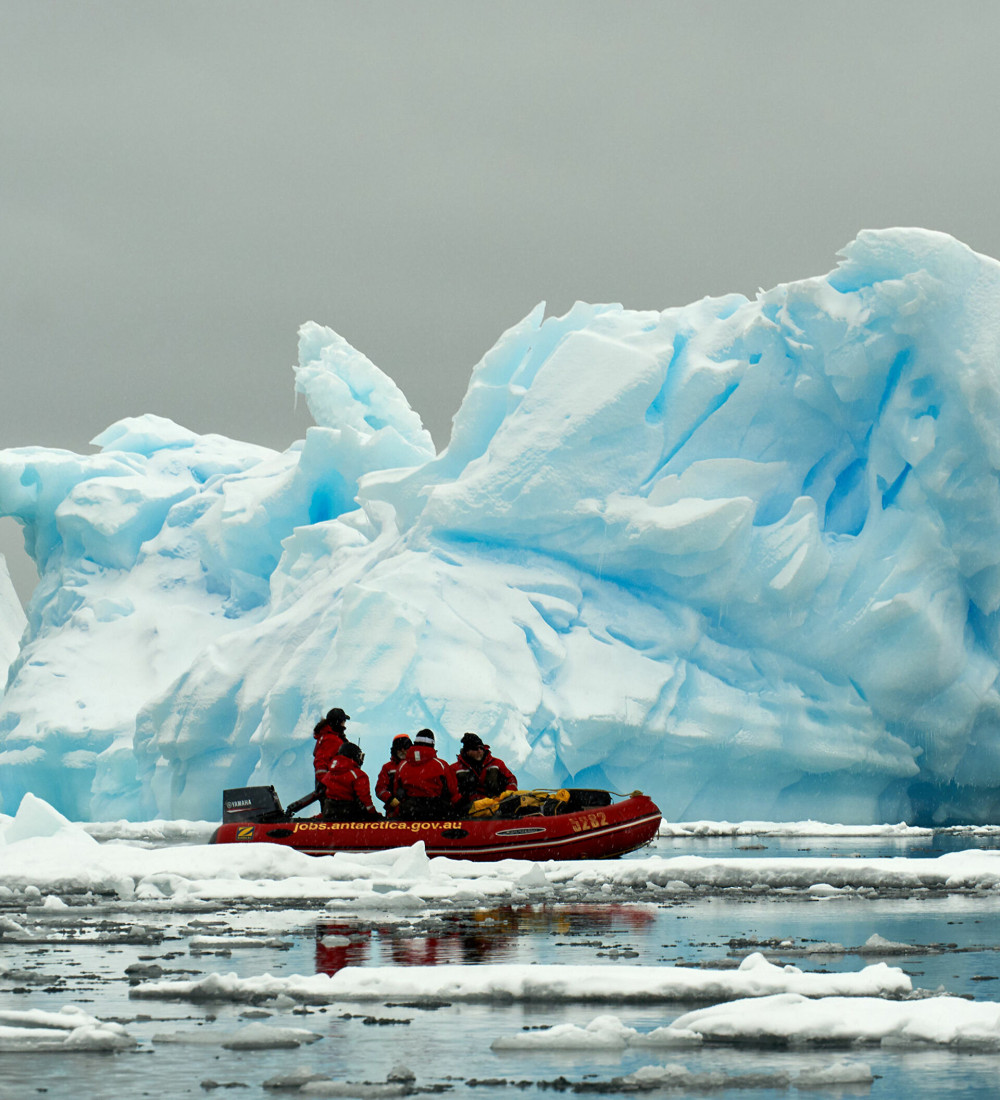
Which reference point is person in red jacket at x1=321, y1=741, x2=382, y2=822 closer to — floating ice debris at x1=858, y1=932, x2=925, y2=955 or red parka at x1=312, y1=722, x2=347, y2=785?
red parka at x1=312, y1=722, x2=347, y2=785

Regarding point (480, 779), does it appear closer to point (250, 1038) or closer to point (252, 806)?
point (252, 806)

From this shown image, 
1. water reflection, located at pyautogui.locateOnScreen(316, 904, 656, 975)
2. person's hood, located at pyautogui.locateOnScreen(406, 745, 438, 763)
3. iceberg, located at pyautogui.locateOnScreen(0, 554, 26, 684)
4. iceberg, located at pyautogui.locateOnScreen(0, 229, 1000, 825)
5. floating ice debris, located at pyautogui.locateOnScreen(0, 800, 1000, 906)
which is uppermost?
iceberg, located at pyautogui.locateOnScreen(0, 554, 26, 684)

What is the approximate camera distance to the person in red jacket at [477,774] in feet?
44.7

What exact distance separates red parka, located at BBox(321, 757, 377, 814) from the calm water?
3.74m

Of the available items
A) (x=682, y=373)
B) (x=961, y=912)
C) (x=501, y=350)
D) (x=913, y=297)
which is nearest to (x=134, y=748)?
(x=501, y=350)

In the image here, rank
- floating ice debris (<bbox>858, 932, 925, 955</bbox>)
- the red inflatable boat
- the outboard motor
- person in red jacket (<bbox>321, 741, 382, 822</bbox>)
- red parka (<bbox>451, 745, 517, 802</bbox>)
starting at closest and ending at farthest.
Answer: floating ice debris (<bbox>858, 932, 925, 955</bbox>) < the red inflatable boat < red parka (<bbox>451, 745, 517, 802</bbox>) < person in red jacket (<bbox>321, 741, 382, 822</bbox>) < the outboard motor

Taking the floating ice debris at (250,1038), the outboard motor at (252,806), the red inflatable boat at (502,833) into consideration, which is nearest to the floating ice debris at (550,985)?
the floating ice debris at (250,1038)

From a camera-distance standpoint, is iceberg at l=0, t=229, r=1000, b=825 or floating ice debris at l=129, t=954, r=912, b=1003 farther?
iceberg at l=0, t=229, r=1000, b=825

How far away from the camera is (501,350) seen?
2284 cm

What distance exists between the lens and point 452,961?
659cm

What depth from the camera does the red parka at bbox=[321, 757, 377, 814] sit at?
45.1 ft

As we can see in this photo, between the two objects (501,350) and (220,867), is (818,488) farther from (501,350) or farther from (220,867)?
(220,867)

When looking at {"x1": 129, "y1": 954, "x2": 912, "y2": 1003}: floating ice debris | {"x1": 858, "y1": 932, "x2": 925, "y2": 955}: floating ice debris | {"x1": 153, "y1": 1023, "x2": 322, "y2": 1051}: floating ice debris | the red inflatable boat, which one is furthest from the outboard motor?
{"x1": 153, "y1": 1023, "x2": 322, "y2": 1051}: floating ice debris

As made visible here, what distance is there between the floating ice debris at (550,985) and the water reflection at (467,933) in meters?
0.64
